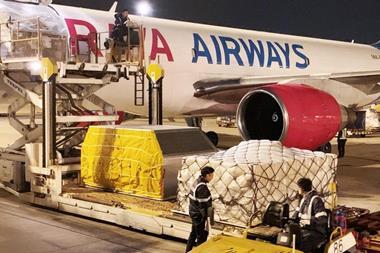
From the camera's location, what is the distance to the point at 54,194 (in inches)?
324

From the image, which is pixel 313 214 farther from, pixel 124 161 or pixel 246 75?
pixel 246 75

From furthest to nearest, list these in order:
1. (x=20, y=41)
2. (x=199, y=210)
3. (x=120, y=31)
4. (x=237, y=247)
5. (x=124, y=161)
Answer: (x=120, y=31), (x=20, y=41), (x=124, y=161), (x=199, y=210), (x=237, y=247)

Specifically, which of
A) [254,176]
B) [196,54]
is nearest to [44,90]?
[254,176]

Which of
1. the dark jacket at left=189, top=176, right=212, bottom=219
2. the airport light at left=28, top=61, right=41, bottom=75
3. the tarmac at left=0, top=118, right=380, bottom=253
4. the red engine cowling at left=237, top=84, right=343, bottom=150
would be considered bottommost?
the tarmac at left=0, top=118, right=380, bottom=253

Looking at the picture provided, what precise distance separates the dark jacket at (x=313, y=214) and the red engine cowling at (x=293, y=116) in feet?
13.5

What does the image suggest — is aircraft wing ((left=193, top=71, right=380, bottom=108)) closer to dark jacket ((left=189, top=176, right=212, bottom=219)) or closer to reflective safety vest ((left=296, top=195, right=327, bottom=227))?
dark jacket ((left=189, top=176, right=212, bottom=219))

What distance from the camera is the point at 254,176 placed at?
243 inches

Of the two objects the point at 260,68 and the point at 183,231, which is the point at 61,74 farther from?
the point at 260,68

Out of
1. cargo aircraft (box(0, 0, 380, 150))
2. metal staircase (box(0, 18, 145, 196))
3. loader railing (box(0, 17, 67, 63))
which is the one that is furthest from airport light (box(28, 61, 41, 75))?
cargo aircraft (box(0, 0, 380, 150))

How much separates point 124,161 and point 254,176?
2.49 m

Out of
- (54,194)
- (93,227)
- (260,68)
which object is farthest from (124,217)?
(260,68)

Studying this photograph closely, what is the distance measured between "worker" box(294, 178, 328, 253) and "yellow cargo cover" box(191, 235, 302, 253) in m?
0.38

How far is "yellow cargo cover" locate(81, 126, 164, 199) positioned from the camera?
7.68 metres

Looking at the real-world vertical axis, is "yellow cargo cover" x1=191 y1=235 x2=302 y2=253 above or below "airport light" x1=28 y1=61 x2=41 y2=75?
below
